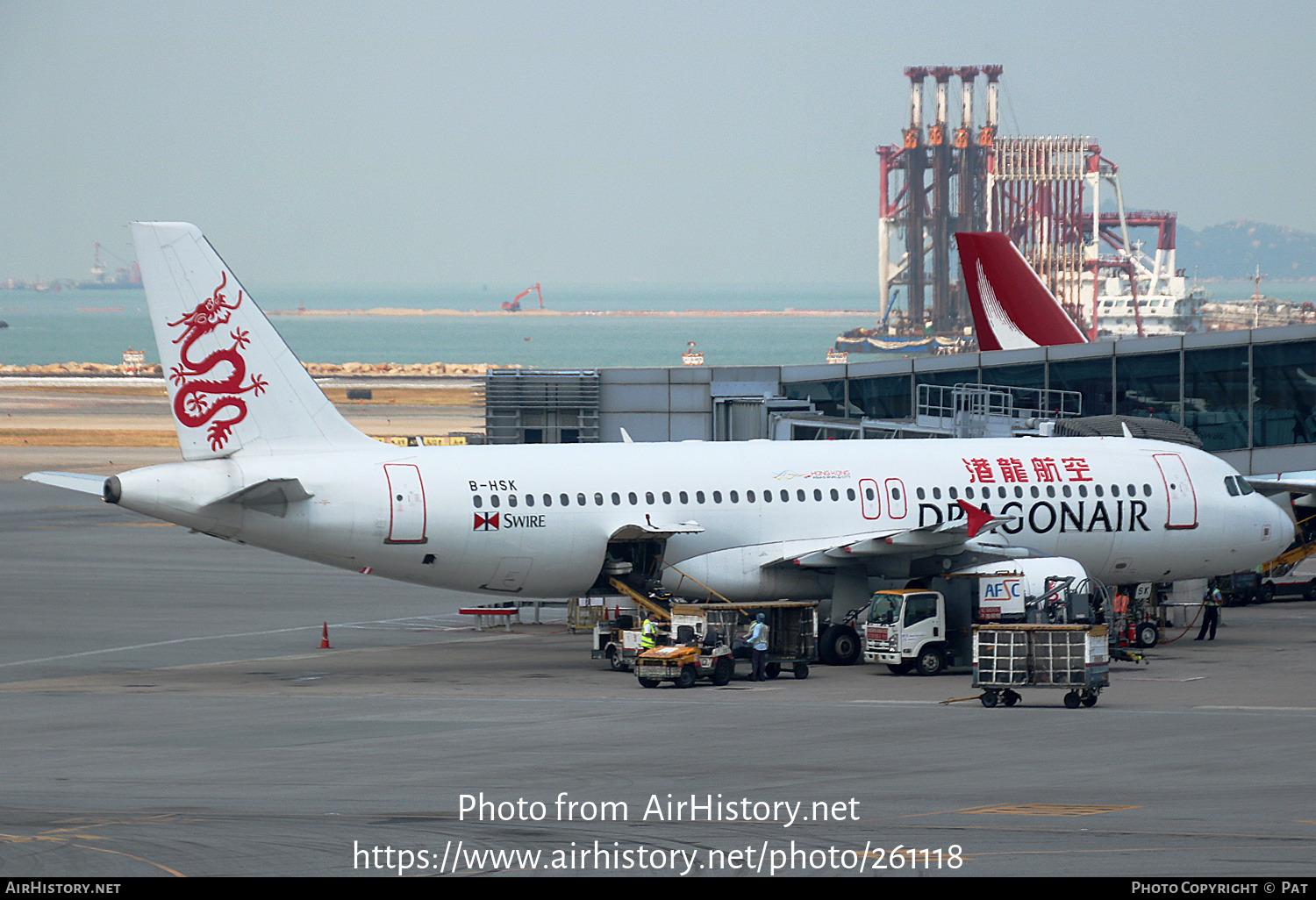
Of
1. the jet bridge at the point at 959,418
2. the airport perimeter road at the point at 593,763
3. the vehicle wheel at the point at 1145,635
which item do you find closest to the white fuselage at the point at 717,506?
the vehicle wheel at the point at 1145,635

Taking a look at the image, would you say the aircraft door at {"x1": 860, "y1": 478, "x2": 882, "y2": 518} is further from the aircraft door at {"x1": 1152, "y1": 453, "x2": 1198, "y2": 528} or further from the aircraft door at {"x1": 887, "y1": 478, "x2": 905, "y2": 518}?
the aircraft door at {"x1": 1152, "y1": 453, "x2": 1198, "y2": 528}

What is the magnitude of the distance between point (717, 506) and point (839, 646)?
4.52 meters

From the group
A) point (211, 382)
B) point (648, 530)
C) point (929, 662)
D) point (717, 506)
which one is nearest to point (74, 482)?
point (211, 382)

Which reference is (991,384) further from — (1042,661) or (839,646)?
(1042,661)

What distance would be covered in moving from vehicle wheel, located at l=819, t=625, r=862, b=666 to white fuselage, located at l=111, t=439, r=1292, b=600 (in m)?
1.55

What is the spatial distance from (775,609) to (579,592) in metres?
5.51

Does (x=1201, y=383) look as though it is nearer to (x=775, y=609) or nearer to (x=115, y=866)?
(x=775, y=609)

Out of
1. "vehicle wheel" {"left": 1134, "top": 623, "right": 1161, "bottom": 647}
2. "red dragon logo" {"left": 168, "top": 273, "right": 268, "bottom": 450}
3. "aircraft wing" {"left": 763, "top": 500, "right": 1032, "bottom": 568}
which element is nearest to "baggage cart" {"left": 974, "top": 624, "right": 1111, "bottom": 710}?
"aircraft wing" {"left": 763, "top": 500, "right": 1032, "bottom": 568}

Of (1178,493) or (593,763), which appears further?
(1178,493)

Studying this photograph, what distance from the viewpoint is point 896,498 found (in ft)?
141

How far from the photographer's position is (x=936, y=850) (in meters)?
19.3

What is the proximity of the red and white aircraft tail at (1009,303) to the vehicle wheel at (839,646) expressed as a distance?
35.6m
